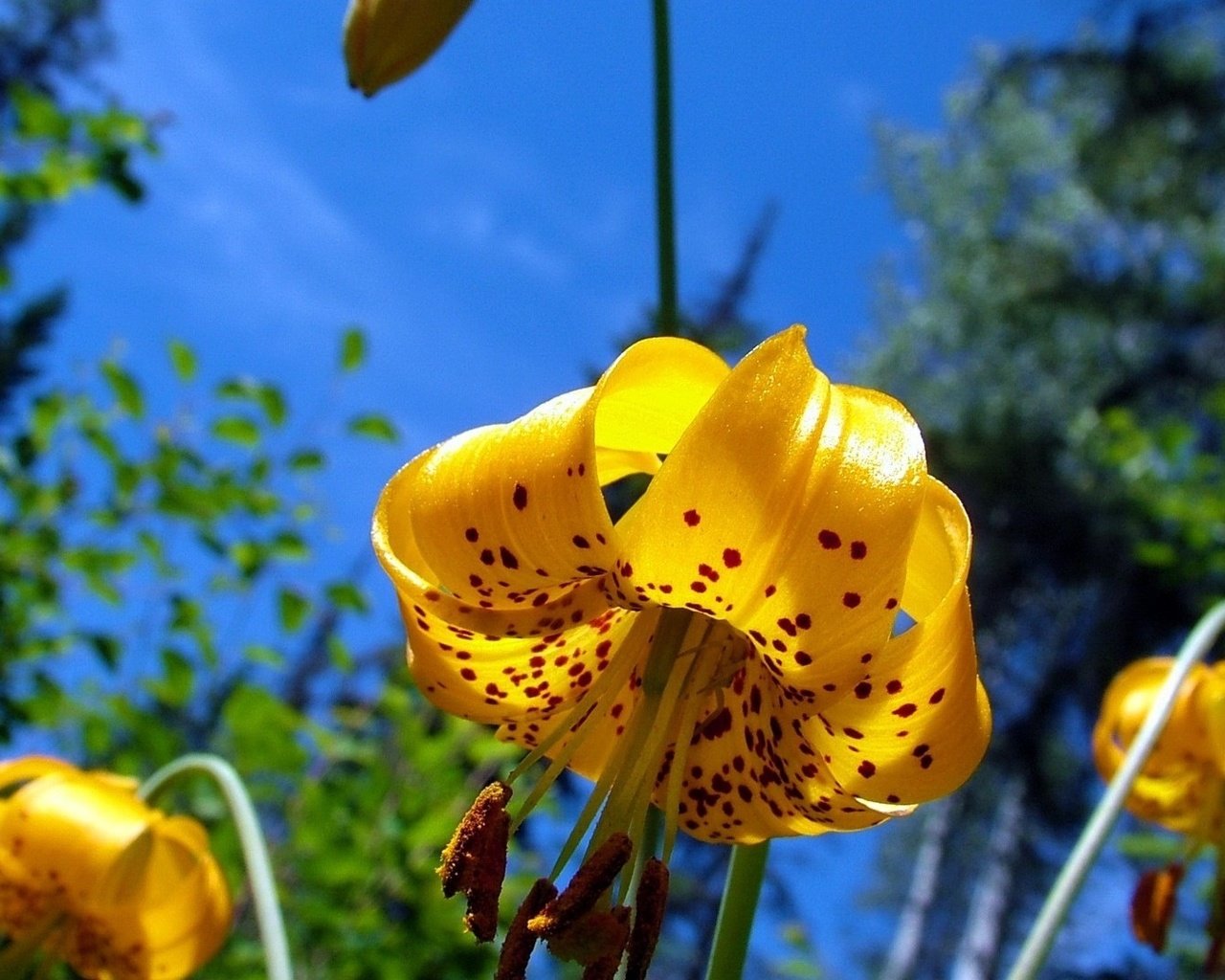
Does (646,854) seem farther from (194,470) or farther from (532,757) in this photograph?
(194,470)

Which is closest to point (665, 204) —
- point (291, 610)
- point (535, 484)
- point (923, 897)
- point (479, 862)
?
point (535, 484)

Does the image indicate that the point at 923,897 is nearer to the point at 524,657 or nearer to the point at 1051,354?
the point at 1051,354

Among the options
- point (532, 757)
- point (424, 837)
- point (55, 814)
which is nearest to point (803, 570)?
point (532, 757)

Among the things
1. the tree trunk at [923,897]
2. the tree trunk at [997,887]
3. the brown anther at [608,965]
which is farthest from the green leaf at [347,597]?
the tree trunk at [923,897]

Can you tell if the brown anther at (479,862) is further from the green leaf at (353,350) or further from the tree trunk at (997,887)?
the tree trunk at (997,887)

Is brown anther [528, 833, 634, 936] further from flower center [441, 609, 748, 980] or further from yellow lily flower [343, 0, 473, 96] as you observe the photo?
yellow lily flower [343, 0, 473, 96]

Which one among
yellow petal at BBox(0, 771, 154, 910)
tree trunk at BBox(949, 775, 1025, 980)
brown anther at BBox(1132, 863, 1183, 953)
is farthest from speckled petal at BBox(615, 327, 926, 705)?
tree trunk at BBox(949, 775, 1025, 980)
